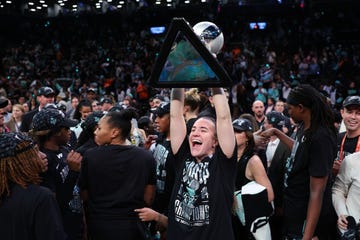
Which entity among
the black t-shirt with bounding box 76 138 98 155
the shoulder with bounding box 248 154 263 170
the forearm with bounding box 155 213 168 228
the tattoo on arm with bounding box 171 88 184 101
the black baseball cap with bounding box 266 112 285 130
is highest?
the tattoo on arm with bounding box 171 88 184 101

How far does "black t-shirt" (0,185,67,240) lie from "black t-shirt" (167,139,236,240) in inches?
30.9

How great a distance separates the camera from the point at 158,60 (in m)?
2.78

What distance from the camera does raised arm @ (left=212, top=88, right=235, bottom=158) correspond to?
9.46 ft

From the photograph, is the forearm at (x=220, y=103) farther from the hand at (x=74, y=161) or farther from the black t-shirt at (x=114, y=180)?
the hand at (x=74, y=161)

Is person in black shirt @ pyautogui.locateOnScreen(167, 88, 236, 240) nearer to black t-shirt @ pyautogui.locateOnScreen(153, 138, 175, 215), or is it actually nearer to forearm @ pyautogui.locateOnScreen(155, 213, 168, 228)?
forearm @ pyautogui.locateOnScreen(155, 213, 168, 228)

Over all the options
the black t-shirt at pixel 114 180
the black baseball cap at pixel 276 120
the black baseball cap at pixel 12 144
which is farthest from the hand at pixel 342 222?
the black baseball cap at pixel 276 120

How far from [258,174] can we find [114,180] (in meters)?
1.10

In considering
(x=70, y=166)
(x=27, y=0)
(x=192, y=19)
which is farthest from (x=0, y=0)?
(x=70, y=166)

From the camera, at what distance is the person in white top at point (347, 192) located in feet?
11.4

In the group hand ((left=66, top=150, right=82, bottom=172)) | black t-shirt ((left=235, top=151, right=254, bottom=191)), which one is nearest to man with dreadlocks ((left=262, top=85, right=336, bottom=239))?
black t-shirt ((left=235, top=151, right=254, bottom=191))

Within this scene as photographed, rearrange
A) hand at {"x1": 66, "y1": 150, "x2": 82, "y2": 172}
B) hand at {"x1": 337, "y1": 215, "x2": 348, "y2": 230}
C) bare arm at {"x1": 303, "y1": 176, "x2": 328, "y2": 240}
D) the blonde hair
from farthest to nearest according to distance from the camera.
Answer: the blonde hair → hand at {"x1": 66, "y1": 150, "x2": 82, "y2": 172} → hand at {"x1": 337, "y1": 215, "x2": 348, "y2": 230} → bare arm at {"x1": 303, "y1": 176, "x2": 328, "y2": 240}

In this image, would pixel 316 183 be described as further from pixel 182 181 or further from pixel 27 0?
pixel 27 0

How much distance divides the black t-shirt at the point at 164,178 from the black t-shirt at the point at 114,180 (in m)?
0.57

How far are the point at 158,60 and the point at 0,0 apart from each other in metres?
22.3
